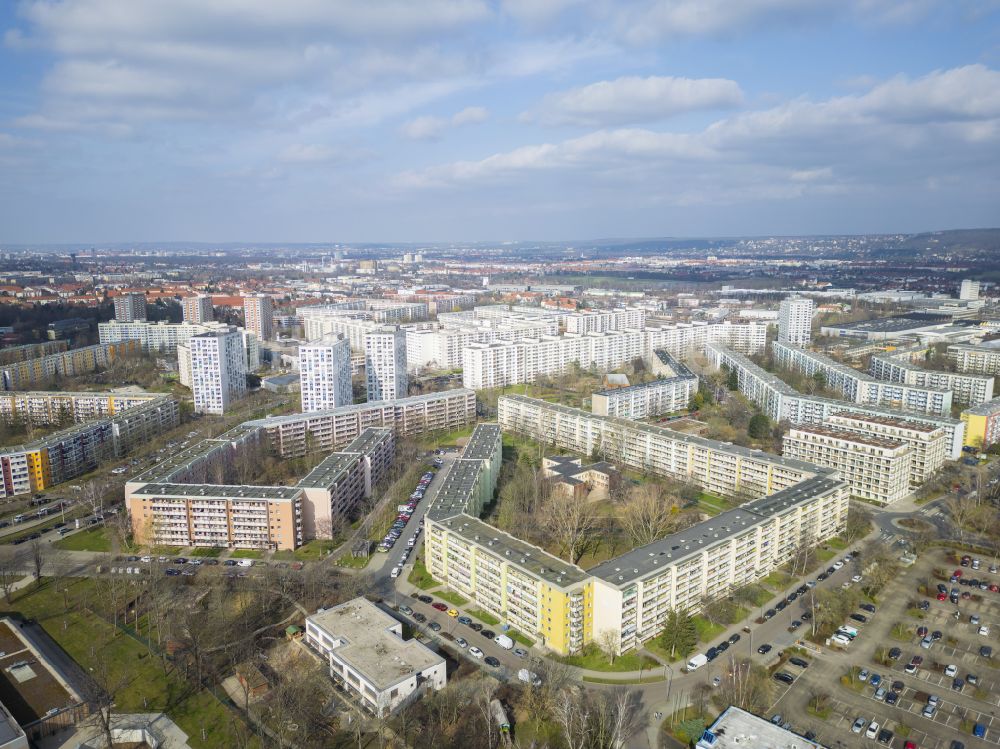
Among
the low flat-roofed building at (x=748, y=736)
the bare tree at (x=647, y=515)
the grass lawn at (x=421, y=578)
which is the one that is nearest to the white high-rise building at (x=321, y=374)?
the grass lawn at (x=421, y=578)

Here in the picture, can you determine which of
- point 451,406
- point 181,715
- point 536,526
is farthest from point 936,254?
point 181,715

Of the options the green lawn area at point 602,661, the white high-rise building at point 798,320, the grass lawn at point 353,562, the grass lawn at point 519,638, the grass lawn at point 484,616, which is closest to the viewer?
the green lawn area at point 602,661

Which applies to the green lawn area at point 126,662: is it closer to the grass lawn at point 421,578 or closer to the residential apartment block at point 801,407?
the grass lawn at point 421,578

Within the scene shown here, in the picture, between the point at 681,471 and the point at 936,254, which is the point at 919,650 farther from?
the point at 936,254

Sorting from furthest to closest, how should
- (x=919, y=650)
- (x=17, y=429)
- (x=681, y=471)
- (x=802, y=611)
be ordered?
1. (x=17, y=429)
2. (x=681, y=471)
3. (x=802, y=611)
4. (x=919, y=650)

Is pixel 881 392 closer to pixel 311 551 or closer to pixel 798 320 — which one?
pixel 798 320

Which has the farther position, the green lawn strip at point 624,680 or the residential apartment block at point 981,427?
the residential apartment block at point 981,427
